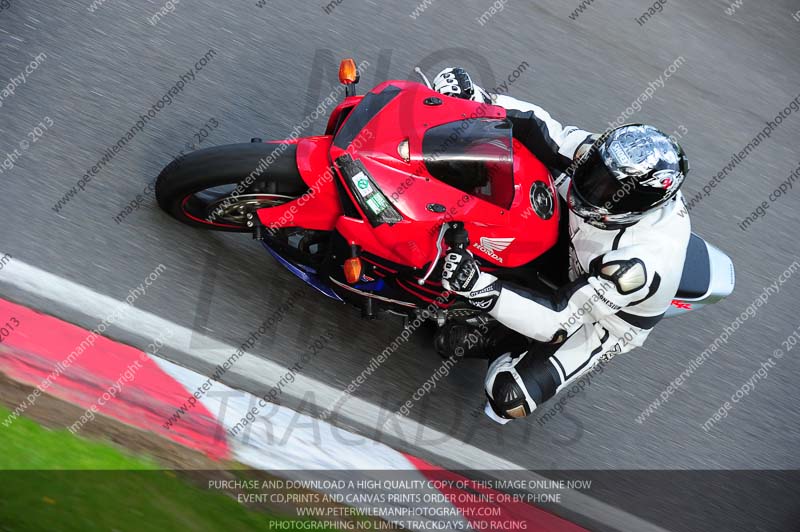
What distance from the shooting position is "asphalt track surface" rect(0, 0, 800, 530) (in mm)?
4211

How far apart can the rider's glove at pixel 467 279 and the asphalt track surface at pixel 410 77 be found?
1020 millimetres

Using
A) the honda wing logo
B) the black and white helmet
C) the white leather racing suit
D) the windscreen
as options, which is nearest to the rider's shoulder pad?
the white leather racing suit

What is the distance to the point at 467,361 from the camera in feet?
15.1

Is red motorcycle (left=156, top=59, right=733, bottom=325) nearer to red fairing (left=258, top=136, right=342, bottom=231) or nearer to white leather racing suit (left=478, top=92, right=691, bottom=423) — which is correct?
red fairing (left=258, top=136, right=342, bottom=231)

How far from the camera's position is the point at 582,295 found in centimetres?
361

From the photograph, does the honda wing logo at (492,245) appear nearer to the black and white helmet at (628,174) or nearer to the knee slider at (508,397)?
the black and white helmet at (628,174)

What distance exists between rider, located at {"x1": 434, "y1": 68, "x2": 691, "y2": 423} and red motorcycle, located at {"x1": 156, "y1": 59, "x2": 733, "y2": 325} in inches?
6.5

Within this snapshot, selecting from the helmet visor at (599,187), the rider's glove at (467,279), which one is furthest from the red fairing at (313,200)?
the helmet visor at (599,187)

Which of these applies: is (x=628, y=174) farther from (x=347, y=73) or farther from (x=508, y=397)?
(x=508, y=397)

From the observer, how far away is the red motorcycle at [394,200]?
3.25 meters

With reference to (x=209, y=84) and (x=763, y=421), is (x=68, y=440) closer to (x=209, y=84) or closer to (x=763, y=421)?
(x=209, y=84)

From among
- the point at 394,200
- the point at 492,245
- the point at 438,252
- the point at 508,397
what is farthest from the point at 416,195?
the point at 508,397

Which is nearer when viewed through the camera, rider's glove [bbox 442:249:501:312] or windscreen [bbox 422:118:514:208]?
windscreen [bbox 422:118:514:208]

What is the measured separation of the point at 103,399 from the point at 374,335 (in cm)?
145
